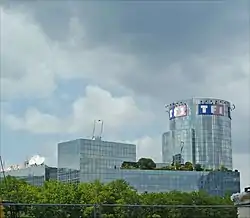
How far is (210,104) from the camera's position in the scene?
16262cm

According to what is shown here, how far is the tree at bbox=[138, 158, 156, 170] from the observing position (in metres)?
128

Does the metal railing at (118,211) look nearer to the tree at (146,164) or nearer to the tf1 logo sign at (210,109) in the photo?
the tree at (146,164)

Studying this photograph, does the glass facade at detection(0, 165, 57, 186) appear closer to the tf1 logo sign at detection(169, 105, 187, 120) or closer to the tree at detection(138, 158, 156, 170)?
the tree at detection(138, 158, 156, 170)

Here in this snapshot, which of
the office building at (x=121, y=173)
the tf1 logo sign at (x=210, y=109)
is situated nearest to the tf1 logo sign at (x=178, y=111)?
the tf1 logo sign at (x=210, y=109)

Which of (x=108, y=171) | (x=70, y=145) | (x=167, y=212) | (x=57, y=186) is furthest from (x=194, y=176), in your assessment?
(x=167, y=212)

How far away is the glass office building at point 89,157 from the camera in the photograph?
5369 inches

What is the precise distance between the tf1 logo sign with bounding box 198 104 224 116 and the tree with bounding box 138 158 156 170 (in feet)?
109

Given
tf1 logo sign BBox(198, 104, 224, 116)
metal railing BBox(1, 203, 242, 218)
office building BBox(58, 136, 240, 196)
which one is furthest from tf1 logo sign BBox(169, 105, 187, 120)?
metal railing BBox(1, 203, 242, 218)

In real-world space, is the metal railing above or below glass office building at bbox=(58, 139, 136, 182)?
below

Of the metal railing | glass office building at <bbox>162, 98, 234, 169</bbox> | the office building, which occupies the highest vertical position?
glass office building at <bbox>162, 98, 234, 169</bbox>

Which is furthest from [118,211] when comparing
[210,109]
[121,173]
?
[210,109]

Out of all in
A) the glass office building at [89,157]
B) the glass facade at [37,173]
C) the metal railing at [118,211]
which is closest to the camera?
the metal railing at [118,211]

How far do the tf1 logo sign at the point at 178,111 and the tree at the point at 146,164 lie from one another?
108 feet

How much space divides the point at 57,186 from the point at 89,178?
7939 cm
